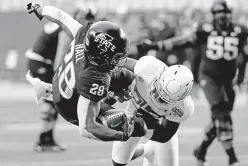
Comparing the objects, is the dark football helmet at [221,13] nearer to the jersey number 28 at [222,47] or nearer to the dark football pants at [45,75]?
the jersey number 28 at [222,47]

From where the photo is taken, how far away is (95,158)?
8.74 m

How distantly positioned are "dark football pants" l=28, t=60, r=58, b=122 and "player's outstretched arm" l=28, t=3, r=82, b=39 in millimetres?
2535

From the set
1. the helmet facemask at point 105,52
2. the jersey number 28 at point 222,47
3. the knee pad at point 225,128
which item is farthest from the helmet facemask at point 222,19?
the helmet facemask at point 105,52

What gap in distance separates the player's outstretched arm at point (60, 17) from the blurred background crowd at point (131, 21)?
25.2ft

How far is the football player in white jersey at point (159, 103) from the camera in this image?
5555 millimetres

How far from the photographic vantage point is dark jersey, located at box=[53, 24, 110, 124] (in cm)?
532

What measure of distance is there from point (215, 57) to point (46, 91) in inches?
121

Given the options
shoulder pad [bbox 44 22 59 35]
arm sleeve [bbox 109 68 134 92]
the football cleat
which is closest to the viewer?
arm sleeve [bbox 109 68 134 92]

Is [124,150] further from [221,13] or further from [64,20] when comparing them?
[221,13]

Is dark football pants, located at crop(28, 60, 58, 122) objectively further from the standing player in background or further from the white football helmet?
the white football helmet

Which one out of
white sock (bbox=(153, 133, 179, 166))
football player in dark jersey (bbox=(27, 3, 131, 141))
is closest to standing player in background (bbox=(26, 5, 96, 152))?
white sock (bbox=(153, 133, 179, 166))

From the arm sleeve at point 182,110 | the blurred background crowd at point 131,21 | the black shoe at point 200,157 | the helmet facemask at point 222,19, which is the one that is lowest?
the blurred background crowd at point 131,21

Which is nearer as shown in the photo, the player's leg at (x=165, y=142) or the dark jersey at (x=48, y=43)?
the player's leg at (x=165, y=142)

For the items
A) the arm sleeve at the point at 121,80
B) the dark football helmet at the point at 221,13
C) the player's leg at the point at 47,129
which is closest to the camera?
the arm sleeve at the point at 121,80
